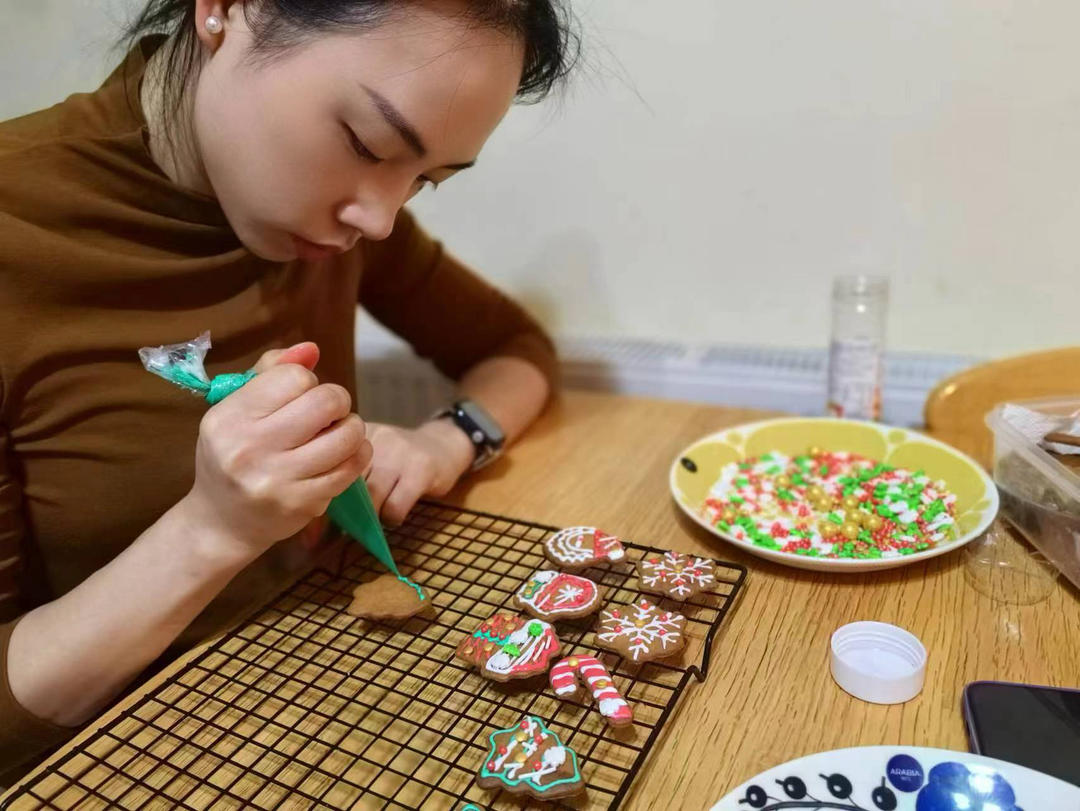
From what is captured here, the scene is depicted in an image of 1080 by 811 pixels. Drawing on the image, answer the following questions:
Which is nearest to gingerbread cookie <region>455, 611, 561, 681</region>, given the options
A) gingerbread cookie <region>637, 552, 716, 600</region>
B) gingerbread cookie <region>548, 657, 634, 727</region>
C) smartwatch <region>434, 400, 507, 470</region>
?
gingerbread cookie <region>548, 657, 634, 727</region>

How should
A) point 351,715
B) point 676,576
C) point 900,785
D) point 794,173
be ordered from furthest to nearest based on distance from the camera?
point 794,173
point 676,576
point 351,715
point 900,785

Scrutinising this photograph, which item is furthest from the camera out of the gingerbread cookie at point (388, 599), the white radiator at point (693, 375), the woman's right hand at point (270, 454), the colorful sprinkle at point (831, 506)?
the white radiator at point (693, 375)

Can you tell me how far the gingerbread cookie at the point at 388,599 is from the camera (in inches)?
30.5

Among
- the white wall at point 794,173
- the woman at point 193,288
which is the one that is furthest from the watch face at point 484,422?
the white wall at point 794,173

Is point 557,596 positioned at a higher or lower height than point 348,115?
lower

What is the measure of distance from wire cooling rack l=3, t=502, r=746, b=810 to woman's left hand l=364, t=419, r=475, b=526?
0.43 feet

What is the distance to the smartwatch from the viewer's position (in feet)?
3.61

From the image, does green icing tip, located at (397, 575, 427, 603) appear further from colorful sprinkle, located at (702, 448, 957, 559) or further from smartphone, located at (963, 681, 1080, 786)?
smartphone, located at (963, 681, 1080, 786)

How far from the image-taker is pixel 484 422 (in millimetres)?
1109

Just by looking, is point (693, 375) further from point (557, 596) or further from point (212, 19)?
point (212, 19)

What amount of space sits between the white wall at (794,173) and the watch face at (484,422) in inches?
19.4

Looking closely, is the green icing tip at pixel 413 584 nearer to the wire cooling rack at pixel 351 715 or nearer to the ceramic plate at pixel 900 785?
the wire cooling rack at pixel 351 715

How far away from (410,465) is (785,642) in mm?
475

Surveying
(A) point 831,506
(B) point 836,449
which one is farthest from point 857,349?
(A) point 831,506
